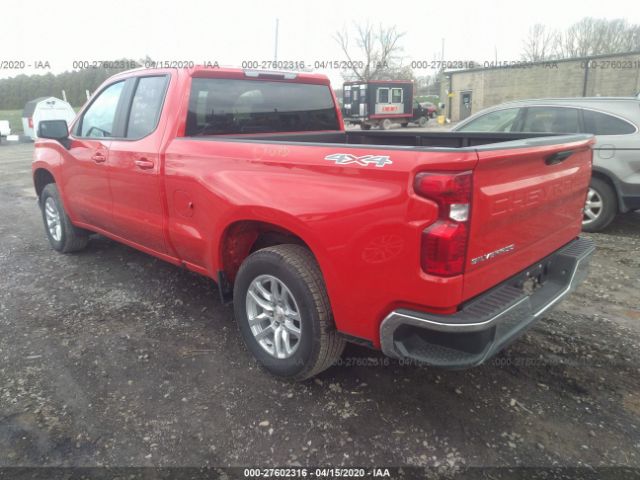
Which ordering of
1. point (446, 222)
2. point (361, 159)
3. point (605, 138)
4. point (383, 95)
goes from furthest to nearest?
point (383, 95)
point (605, 138)
point (361, 159)
point (446, 222)

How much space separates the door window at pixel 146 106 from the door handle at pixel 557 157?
8.72 feet

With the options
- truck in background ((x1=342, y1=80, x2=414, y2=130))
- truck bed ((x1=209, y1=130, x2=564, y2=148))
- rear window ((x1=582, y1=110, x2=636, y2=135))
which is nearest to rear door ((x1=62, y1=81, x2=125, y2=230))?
truck bed ((x1=209, y1=130, x2=564, y2=148))

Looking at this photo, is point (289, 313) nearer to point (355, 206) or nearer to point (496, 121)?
point (355, 206)

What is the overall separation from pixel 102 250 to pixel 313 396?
386 centimetres

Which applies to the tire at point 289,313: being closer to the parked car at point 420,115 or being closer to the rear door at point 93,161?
the rear door at point 93,161

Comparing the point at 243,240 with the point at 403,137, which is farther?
the point at 403,137

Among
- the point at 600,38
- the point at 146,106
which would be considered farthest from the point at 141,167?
the point at 600,38

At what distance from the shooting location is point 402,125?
1273 inches

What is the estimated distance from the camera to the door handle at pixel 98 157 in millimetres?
4125

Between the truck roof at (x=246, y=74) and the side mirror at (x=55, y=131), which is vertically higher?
the truck roof at (x=246, y=74)

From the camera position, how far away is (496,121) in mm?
6750

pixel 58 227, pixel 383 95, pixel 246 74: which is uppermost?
pixel 383 95

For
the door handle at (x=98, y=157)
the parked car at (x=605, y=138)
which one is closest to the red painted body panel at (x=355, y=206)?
the door handle at (x=98, y=157)

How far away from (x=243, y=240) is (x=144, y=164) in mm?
1047
